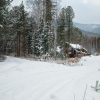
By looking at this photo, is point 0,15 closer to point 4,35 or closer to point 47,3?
point 4,35

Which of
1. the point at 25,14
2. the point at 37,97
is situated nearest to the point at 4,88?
the point at 37,97

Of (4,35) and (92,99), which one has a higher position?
(4,35)

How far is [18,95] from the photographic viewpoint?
317 cm

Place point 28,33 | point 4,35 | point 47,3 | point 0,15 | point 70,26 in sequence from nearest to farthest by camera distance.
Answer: point 0,15, point 4,35, point 47,3, point 28,33, point 70,26

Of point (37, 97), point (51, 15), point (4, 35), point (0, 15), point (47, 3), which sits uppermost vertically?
point (47, 3)

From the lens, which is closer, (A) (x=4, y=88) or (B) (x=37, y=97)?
(B) (x=37, y=97)

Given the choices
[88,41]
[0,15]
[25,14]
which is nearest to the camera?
[0,15]

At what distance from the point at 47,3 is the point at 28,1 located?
3.78 m

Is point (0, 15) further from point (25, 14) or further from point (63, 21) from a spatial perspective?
point (63, 21)

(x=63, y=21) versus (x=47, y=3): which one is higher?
(x=47, y=3)

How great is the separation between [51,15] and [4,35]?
9.85 meters

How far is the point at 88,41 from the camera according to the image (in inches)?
2574

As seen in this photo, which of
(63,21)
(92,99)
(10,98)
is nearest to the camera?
(92,99)

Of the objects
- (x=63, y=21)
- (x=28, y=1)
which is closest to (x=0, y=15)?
(x=28, y=1)
